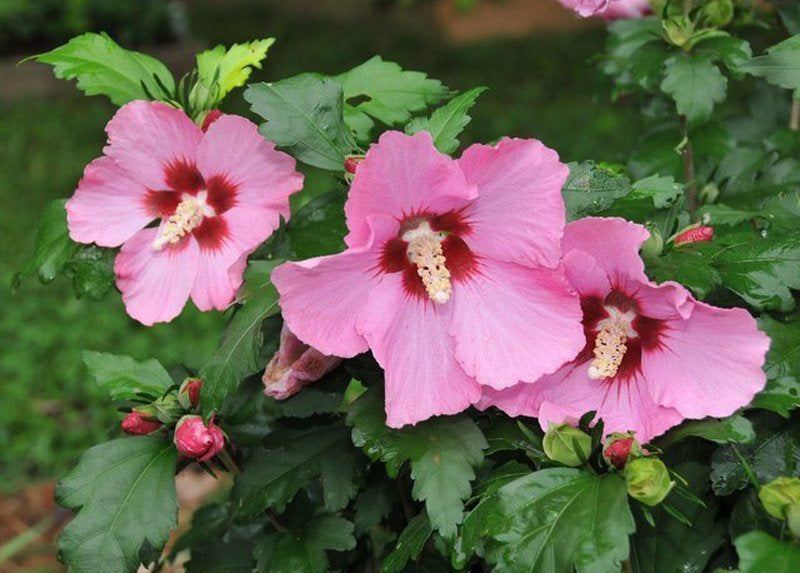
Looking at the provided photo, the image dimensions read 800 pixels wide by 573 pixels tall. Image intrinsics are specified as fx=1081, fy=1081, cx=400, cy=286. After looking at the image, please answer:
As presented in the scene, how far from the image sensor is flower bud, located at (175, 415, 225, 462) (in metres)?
0.98

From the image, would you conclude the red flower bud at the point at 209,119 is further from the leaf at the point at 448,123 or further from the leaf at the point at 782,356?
the leaf at the point at 782,356

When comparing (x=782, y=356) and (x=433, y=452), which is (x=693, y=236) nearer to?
(x=782, y=356)

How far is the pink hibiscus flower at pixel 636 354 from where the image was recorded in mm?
841

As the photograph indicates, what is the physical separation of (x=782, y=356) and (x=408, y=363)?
0.32 metres

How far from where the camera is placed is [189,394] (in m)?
1.04

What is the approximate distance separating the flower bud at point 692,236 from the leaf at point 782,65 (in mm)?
156

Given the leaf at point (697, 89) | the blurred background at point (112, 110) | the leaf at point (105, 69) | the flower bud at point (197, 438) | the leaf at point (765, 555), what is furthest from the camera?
the blurred background at point (112, 110)

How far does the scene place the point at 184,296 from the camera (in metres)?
1.02

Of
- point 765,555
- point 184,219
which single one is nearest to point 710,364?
point 765,555

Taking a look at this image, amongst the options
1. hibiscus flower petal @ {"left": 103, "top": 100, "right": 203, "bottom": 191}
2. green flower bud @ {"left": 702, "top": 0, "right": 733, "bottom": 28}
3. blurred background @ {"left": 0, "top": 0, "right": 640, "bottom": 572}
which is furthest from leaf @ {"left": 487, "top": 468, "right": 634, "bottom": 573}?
blurred background @ {"left": 0, "top": 0, "right": 640, "bottom": 572}

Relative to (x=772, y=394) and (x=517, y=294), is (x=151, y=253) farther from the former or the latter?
(x=772, y=394)

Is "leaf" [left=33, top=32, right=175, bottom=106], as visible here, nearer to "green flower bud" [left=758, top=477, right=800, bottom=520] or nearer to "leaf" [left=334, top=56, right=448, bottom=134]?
"leaf" [left=334, top=56, right=448, bottom=134]

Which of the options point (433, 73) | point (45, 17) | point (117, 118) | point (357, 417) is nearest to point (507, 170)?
point (357, 417)

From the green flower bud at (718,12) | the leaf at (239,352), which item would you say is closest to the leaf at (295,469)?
the leaf at (239,352)
